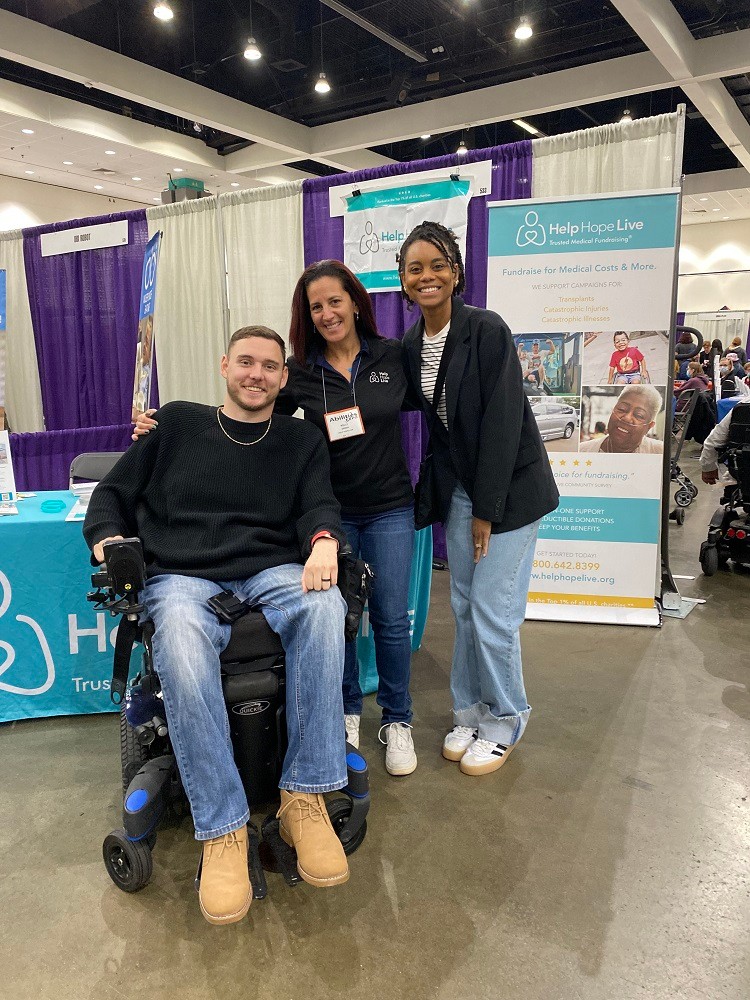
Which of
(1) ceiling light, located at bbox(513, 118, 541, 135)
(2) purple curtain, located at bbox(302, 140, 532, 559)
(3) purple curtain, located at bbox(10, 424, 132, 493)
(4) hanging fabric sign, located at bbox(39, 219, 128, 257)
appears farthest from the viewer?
(1) ceiling light, located at bbox(513, 118, 541, 135)

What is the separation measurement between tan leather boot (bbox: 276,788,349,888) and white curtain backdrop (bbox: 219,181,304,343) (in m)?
3.57

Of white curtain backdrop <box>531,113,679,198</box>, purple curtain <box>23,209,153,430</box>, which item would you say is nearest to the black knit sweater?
white curtain backdrop <box>531,113,679,198</box>

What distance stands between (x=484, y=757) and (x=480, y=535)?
71cm

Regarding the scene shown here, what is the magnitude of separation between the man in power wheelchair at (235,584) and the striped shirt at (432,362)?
0.35 meters

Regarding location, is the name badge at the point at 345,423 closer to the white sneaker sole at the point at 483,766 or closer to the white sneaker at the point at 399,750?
the white sneaker at the point at 399,750

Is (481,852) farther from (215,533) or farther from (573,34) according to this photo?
(573,34)

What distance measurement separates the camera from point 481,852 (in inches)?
68.8

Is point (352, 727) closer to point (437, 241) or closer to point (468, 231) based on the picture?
point (437, 241)

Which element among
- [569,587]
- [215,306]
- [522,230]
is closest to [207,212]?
[215,306]

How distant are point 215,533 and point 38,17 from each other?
6143 millimetres

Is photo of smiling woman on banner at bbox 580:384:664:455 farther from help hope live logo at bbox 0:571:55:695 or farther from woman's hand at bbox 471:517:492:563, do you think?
help hope live logo at bbox 0:571:55:695

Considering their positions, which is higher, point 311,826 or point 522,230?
point 522,230

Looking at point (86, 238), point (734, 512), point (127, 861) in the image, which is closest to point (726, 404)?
point (734, 512)

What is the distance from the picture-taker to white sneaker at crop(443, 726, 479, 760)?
2166mm
